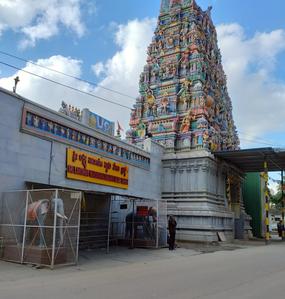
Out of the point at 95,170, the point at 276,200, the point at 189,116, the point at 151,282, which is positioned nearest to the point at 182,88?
the point at 189,116

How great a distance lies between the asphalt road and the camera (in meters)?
7.96

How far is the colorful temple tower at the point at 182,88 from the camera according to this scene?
28188 millimetres

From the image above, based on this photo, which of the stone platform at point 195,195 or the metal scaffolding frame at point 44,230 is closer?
the metal scaffolding frame at point 44,230

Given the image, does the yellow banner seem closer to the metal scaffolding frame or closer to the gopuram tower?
the metal scaffolding frame

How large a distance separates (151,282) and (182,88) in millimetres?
21613

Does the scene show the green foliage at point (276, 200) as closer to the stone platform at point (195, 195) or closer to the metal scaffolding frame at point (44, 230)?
the stone platform at point (195, 195)

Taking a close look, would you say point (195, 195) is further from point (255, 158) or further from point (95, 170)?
point (95, 170)

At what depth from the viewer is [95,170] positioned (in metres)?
19.7

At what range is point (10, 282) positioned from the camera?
9.56m

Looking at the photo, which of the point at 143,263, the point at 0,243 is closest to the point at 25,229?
the point at 0,243

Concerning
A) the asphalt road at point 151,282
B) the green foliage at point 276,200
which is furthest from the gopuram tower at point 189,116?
the green foliage at point 276,200

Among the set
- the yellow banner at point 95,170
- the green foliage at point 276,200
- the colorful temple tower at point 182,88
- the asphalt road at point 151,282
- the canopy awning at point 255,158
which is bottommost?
the asphalt road at point 151,282

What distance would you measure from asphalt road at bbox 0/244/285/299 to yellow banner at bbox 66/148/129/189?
6.42 m

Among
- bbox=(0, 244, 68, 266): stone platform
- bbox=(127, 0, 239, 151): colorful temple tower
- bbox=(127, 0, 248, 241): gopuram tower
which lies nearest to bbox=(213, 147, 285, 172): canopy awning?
bbox=(127, 0, 248, 241): gopuram tower
